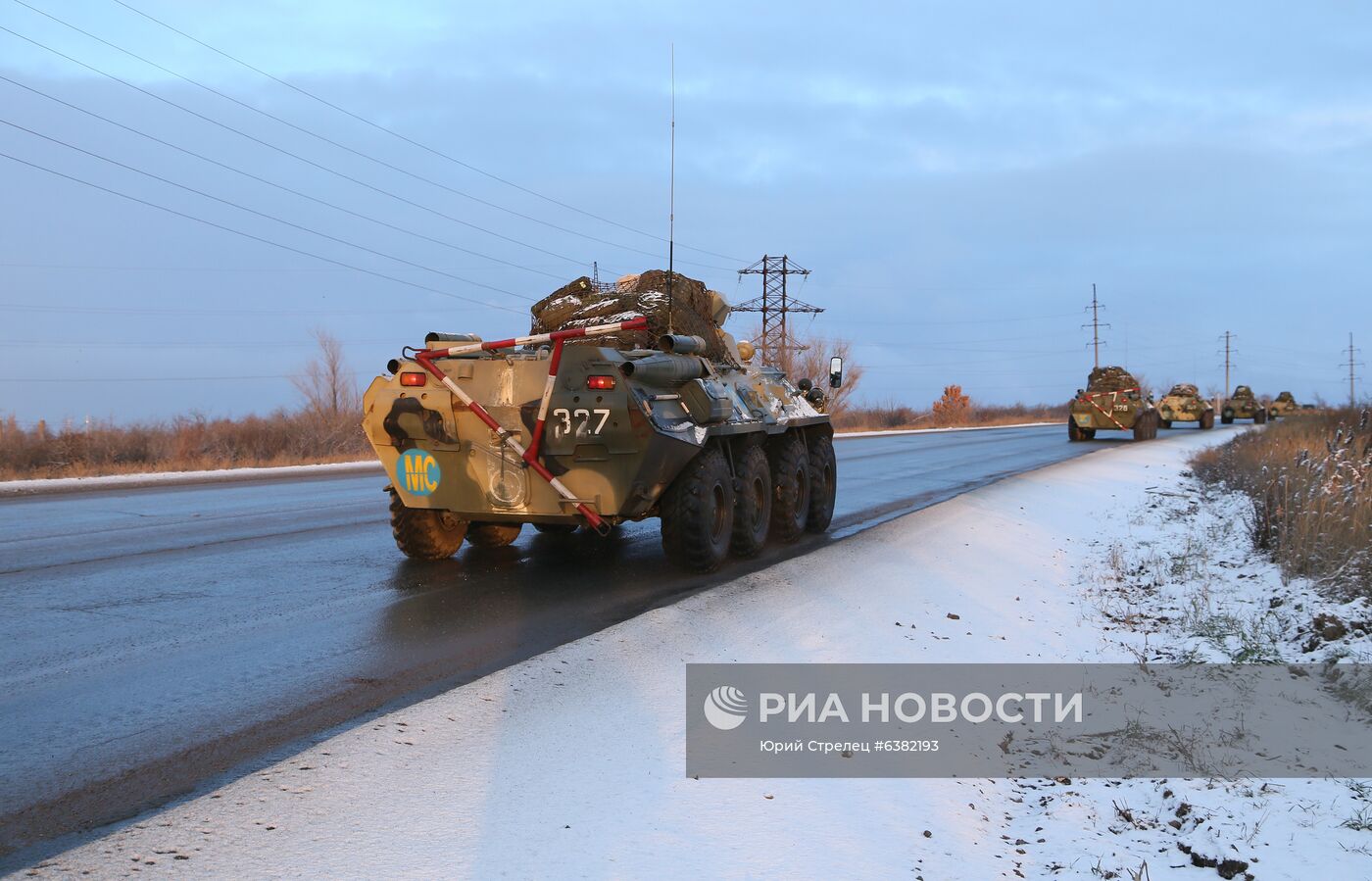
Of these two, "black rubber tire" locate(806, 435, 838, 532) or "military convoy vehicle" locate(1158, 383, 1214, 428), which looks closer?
"black rubber tire" locate(806, 435, 838, 532)

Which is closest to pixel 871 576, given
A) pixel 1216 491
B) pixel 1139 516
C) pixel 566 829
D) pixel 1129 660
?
pixel 1129 660

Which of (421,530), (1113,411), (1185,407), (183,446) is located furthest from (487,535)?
(1185,407)

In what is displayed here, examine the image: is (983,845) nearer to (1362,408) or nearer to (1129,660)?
(1129,660)

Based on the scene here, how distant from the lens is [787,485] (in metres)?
9.86

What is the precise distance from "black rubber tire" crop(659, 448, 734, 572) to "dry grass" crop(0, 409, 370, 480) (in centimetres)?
1484

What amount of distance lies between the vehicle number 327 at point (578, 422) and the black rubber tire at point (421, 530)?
1629 mm

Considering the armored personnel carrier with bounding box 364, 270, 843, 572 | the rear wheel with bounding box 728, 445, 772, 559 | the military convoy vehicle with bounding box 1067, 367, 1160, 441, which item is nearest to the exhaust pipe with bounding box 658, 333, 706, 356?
the armored personnel carrier with bounding box 364, 270, 843, 572

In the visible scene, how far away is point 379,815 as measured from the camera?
10.9ft

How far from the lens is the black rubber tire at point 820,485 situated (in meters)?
10.6

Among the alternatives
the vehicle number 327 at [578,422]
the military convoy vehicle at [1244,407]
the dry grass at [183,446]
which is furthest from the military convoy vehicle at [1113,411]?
the vehicle number 327 at [578,422]

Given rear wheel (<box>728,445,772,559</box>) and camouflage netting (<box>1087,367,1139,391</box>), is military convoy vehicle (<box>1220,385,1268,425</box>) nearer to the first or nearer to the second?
camouflage netting (<box>1087,367,1139,391</box>)

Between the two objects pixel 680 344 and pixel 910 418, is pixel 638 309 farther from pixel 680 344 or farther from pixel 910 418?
pixel 910 418

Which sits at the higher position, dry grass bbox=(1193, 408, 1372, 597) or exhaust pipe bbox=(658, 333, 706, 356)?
exhaust pipe bbox=(658, 333, 706, 356)

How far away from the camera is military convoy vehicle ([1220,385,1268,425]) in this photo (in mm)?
46094
